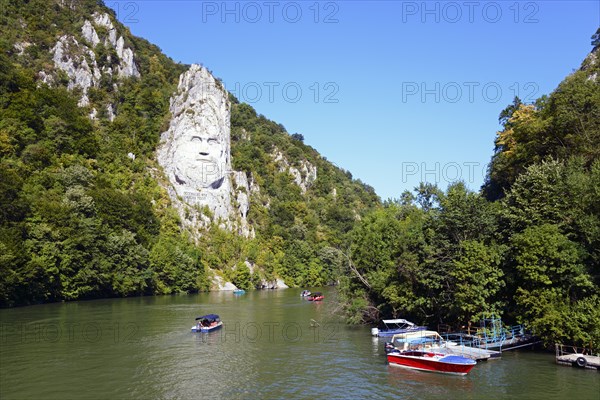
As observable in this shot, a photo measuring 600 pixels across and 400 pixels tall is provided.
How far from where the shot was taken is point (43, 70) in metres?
125

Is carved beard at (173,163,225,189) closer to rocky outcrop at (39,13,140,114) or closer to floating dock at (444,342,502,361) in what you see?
rocky outcrop at (39,13,140,114)

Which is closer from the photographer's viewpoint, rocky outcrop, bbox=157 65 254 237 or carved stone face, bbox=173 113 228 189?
rocky outcrop, bbox=157 65 254 237

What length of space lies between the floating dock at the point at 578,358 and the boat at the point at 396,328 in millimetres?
11275

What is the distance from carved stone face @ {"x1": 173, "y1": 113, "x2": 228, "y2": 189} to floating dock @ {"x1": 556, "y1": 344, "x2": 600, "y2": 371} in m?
116

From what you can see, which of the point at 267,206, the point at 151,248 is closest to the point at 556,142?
the point at 151,248

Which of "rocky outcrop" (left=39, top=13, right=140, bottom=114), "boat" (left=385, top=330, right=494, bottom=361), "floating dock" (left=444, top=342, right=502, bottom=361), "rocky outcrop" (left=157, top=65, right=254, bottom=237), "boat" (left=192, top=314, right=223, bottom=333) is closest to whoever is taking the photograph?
"floating dock" (left=444, top=342, right=502, bottom=361)

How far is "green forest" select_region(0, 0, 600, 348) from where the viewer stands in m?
35.1

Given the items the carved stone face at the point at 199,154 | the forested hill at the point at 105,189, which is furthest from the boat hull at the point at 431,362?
the carved stone face at the point at 199,154

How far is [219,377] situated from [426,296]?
21.5 meters

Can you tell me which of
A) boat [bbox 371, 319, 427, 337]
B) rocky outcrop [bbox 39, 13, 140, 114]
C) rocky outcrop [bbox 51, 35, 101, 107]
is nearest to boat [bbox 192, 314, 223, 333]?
boat [bbox 371, 319, 427, 337]

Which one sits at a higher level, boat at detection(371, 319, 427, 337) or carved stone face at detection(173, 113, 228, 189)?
carved stone face at detection(173, 113, 228, 189)

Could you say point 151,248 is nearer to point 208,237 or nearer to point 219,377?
point 208,237

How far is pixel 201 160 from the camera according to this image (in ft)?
453

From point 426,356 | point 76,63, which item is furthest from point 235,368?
point 76,63
